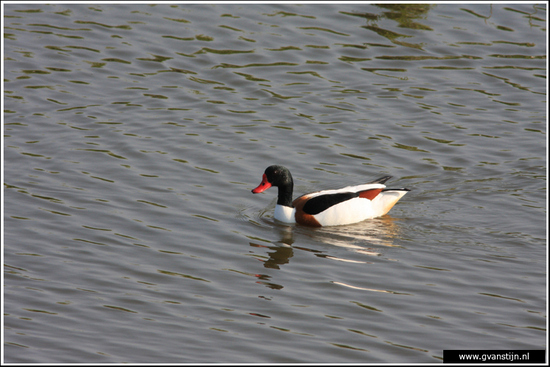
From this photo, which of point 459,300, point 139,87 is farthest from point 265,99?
point 459,300

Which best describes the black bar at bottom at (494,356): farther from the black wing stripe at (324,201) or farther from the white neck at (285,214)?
the white neck at (285,214)

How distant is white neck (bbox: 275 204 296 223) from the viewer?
9656 millimetres

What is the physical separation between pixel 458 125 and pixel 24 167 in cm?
750

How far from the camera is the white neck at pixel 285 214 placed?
9.66 meters

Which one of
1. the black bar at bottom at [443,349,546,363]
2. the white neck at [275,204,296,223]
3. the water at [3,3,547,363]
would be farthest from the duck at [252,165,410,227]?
the black bar at bottom at [443,349,546,363]

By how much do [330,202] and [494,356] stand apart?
3683mm

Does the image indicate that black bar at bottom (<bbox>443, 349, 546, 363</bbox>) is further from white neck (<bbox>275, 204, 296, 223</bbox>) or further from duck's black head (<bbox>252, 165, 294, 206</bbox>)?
duck's black head (<bbox>252, 165, 294, 206</bbox>)

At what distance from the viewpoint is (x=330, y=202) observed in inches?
368

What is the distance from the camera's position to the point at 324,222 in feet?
31.5

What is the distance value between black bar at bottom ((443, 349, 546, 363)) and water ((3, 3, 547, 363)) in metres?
0.12

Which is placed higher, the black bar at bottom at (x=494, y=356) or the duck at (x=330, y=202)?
the duck at (x=330, y=202)

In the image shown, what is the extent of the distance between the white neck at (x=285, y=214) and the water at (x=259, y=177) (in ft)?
0.55


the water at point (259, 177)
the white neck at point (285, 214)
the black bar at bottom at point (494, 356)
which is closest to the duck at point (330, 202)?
the white neck at point (285, 214)

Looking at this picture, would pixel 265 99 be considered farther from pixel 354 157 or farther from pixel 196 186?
pixel 196 186
